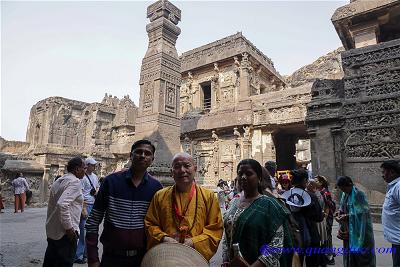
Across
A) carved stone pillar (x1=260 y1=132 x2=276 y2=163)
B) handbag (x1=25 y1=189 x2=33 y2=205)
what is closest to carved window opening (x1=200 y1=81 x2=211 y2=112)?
carved stone pillar (x1=260 y1=132 x2=276 y2=163)

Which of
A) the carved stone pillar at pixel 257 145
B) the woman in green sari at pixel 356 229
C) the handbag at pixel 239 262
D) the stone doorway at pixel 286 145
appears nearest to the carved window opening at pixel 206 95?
the carved stone pillar at pixel 257 145

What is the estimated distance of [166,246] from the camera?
1777 mm

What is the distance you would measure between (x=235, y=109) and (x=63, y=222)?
1321 centimetres

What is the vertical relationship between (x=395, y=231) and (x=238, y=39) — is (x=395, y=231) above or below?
→ below

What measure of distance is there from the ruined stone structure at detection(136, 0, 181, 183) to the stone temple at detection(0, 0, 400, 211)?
0.03m

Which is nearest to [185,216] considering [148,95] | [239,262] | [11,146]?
[239,262]


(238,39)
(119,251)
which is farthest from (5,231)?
(238,39)

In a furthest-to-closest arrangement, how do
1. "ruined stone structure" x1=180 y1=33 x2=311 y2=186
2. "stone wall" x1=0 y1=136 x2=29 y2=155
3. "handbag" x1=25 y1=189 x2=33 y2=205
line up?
"stone wall" x1=0 y1=136 x2=29 y2=155 < "ruined stone structure" x1=180 y1=33 x2=311 y2=186 < "handbag" x1=25 y1=189 x2=33 y2=205

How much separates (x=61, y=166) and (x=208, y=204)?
14640 mm

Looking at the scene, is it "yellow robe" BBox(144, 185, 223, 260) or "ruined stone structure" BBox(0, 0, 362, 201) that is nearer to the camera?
"yellow robe" BBox(144, 185, 223, 260)

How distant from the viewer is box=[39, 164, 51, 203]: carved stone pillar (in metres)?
13.3

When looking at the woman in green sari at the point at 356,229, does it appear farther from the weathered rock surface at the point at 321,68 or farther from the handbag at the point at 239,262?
the weathered rock surface at the point at 321,68

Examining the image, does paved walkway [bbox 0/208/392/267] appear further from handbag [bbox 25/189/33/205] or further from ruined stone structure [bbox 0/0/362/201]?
handbag [bbox 25/189/33/205]

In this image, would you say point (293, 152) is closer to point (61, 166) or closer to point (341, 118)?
point (341, 118)
